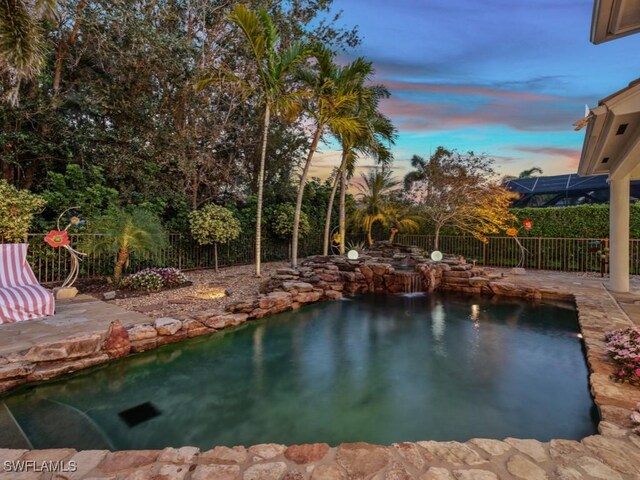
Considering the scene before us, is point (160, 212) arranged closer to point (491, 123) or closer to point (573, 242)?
point (491, 123)

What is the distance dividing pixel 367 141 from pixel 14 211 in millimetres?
8907

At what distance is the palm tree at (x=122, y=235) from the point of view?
6.52 metres

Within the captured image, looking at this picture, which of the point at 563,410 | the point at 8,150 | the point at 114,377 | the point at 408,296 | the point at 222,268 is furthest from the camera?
the point at 222,268

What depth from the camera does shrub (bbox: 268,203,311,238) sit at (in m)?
11.4

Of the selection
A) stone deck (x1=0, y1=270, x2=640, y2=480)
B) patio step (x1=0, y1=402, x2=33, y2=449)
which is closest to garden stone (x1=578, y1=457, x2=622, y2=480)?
stone deck (x1=0, y1=270, x2=640, y2=480)

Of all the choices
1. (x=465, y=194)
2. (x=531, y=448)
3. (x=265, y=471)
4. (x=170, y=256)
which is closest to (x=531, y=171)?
(x=465, y=194)

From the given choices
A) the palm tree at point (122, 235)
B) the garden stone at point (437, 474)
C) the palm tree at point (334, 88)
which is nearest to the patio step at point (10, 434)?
the garden stone at point (437, 474)

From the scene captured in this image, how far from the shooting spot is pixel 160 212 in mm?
9070

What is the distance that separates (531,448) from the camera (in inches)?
82.4

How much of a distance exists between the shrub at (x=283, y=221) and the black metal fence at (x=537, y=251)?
18.1 feet

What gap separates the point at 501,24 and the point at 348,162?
577 centimetres

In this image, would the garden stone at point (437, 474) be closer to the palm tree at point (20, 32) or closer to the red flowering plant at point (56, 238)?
the red flowering plant at point (56, 238)

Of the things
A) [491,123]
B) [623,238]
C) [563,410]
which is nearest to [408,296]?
[623,238]

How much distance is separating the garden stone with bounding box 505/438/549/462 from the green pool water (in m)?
0.56
